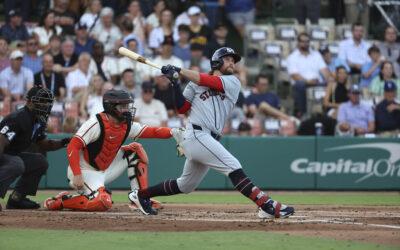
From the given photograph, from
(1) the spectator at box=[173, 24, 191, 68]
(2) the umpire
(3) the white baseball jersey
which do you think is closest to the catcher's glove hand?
(3) the white baseball jersey

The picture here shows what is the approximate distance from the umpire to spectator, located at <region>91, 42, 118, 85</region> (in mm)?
5789

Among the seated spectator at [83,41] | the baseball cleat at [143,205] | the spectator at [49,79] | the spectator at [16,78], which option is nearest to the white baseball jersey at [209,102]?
the baseball cleat at [143,205]

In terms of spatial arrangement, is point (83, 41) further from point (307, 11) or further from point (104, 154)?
point (104, 154)

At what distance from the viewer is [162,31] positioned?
18.0m

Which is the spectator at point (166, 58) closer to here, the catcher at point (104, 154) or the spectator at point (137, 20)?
the spectator at point (137, 20)

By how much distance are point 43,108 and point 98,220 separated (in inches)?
60.7

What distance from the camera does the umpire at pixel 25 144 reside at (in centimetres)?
1004

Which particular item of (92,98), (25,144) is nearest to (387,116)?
(92,98)

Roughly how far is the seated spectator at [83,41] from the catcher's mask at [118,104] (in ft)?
22.7

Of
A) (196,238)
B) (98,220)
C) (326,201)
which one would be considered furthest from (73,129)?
(196,238)

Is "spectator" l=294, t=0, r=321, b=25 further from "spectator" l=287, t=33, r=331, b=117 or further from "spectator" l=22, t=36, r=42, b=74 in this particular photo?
"spectator" l=22, t=36, r=42, b=74

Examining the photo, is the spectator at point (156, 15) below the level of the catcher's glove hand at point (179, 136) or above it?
above

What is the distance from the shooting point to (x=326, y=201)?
519 inches

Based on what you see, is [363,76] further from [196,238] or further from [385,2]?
[196,238]
